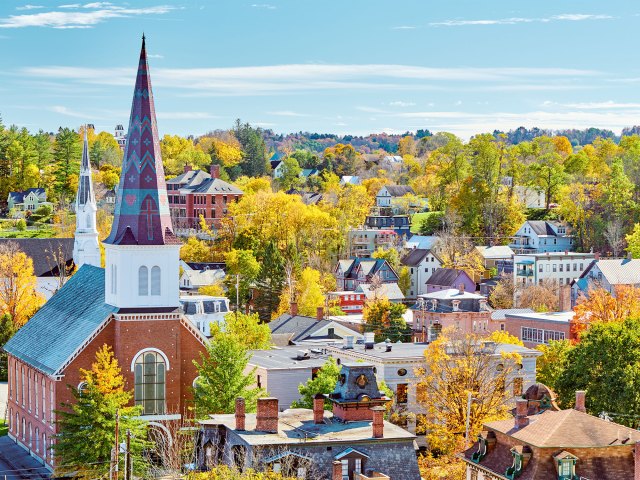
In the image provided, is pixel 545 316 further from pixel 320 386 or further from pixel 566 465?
pixel 566 465

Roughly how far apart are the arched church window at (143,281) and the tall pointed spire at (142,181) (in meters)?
1.63

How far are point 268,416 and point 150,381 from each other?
15.3m

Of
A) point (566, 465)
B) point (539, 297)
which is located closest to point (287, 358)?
point (566, 465)

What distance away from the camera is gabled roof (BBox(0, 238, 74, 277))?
429 feet

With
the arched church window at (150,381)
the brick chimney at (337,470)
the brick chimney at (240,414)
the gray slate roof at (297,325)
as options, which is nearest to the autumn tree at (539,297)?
the gray slate roof at (297,325)

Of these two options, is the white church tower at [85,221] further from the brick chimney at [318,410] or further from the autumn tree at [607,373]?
the brick chimney at [318,410]

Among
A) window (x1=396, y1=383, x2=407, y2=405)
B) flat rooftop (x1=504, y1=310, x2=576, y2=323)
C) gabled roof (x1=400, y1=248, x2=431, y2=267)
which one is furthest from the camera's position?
gabled roof (x1=400, y1=248, x2=431, y2=267)

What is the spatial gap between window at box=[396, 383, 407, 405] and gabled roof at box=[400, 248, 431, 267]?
69307mm

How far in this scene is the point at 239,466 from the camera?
165ft

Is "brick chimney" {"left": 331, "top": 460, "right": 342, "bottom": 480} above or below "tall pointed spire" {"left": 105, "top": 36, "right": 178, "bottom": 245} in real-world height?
below

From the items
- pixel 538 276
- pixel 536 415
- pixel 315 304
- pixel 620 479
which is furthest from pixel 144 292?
pixel 538 276

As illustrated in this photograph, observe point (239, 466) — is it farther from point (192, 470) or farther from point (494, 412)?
point (494, 412)

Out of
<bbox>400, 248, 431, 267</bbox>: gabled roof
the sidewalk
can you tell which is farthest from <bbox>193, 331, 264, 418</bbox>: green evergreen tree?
<bbox>400, 248, 431, 267</bbox>: gabled roof

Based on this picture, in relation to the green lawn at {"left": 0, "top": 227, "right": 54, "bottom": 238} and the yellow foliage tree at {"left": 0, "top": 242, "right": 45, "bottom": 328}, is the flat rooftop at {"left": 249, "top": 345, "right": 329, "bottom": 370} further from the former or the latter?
the green lawn at {"left": 0, "top": 227, "right": 54, "bottom": 238}
